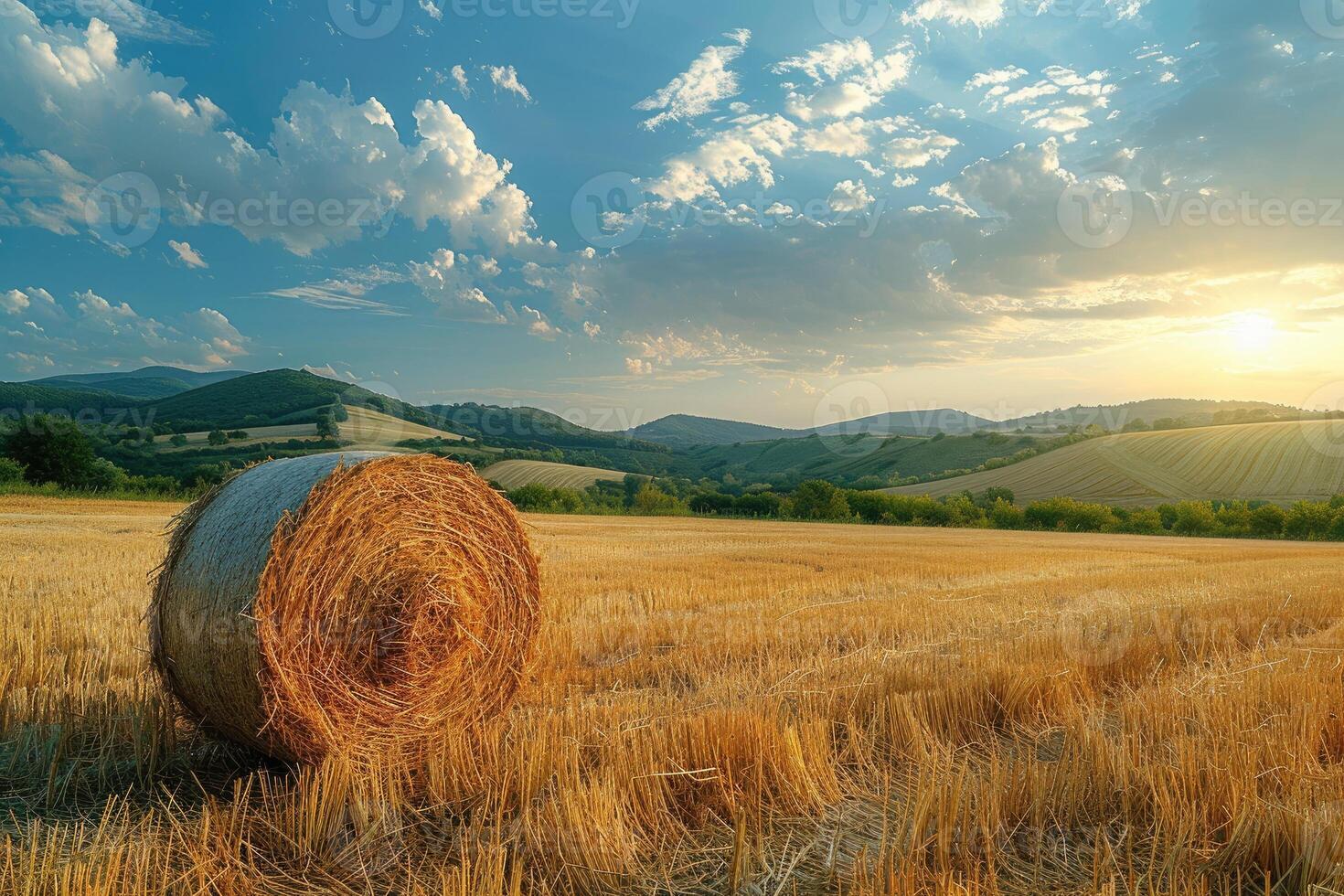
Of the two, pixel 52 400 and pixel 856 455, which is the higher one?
pixel 52 400

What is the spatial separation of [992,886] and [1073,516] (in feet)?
179

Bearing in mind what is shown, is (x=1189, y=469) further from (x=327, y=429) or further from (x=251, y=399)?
(x=251, y=399)

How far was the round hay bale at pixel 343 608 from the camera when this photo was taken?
13.9ft

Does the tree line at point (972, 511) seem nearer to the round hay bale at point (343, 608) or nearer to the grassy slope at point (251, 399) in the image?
the grassy slope at point (251, 399)

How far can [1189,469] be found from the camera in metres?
70.2

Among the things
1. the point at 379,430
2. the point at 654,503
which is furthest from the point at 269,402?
the point at 654,503

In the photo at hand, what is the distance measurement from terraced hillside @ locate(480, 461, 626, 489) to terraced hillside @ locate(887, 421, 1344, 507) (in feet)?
89.5

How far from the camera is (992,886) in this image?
9.12ft

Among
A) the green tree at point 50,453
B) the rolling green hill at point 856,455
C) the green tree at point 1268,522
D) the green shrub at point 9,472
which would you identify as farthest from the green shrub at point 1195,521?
the green tree at point 50,453

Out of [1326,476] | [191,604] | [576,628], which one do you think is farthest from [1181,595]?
[1326,476]

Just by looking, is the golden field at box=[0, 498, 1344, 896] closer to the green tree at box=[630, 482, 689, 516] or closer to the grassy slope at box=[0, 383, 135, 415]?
the green tree at box=[630, 482, 689, 516]

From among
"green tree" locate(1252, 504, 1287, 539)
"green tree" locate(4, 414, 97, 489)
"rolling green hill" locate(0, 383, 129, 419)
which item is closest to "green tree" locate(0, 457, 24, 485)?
"green tree" locate(4, 414, 97, 489)

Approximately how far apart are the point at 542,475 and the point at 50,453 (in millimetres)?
31667

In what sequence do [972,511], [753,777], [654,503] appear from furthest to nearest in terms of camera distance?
[654,503]
[972,511]
[753,777]
